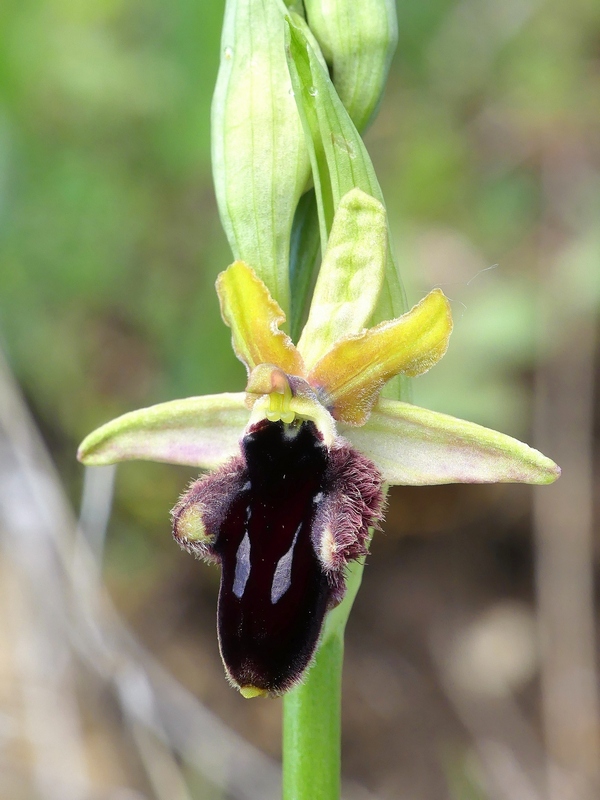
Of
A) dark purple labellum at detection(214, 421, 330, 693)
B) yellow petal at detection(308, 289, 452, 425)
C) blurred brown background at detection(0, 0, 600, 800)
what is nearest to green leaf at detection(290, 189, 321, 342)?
yellow petal at detection(308, 289, 452, 425)

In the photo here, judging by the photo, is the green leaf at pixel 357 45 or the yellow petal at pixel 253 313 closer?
the yellow petal at pixel 253 313

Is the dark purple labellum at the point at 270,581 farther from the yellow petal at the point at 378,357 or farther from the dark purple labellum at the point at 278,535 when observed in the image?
the yellow petal at the point at 378,357

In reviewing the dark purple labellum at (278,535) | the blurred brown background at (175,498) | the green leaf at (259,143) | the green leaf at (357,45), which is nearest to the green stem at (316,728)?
the dark purple labellum at (278,535)

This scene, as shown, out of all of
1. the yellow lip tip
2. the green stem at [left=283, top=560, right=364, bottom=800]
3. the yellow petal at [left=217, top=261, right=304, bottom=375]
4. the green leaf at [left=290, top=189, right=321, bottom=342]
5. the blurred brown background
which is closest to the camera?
the yellow lip tip

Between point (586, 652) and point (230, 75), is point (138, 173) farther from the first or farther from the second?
point (586, 652)

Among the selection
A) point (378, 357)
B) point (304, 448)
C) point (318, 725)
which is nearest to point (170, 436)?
point (304, 448)

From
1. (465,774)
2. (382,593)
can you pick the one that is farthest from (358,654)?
(465,774)

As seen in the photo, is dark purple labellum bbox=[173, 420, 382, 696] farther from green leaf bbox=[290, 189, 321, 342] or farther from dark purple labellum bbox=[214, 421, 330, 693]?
green leaf bbox=[290, 189, 321, 342]
